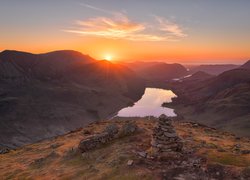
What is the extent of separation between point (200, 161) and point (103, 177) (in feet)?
30.3

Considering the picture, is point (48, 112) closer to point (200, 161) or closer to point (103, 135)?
point (103, 135)

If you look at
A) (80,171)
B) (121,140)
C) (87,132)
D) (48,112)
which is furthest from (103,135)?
(48,112)

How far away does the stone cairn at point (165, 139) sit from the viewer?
30703 millimetres

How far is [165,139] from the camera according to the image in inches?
1219

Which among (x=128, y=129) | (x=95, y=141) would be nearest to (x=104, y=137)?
(x=95, y=141)

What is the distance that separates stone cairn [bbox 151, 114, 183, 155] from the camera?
3070cm

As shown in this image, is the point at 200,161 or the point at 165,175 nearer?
the point at 165,175

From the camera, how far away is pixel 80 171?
32812 millimetres

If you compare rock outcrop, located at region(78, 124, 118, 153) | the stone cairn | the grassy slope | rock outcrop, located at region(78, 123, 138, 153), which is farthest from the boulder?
the stone cairn

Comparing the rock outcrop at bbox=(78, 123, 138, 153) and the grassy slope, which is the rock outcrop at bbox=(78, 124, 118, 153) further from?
the grassy slope

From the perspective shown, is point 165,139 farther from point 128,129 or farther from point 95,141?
point 95,141

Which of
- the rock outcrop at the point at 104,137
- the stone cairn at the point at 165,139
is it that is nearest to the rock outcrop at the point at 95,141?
the rock outcrop at the point at 104,137

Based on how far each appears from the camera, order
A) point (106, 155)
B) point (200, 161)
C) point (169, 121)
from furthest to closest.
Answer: point (106, 155), point (169, 121), point (200, 161)

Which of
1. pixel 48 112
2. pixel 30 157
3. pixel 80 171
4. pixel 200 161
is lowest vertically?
pixel 48 112
